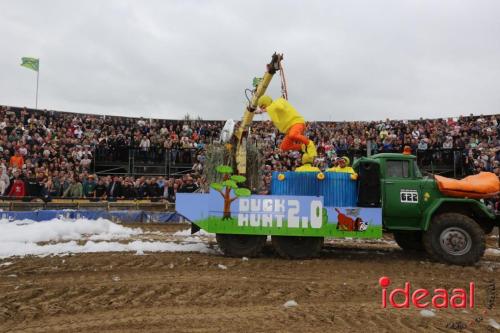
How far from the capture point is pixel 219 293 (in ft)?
18.5

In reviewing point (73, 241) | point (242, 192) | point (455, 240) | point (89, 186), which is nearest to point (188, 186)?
point (89, 186)

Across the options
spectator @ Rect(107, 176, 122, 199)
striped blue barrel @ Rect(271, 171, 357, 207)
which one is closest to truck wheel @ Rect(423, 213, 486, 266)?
striped blue barrel @ Rect(271, 171, 357, 207)

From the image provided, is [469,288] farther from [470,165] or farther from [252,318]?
[470,165]

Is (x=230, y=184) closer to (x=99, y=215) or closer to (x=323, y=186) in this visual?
(x=323, y=186)

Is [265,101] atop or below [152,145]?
below

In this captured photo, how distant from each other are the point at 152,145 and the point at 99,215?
23.7 ft

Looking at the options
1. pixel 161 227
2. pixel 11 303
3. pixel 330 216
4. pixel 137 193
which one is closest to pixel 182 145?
pixel 137 193

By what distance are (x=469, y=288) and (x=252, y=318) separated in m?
3.54

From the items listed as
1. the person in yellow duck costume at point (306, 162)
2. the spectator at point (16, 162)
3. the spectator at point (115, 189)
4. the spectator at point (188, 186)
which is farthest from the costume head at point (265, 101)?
the spectator at point (16, 162)

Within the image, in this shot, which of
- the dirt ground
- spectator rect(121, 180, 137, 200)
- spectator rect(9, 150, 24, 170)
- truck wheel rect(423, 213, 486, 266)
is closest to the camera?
the dirt ground

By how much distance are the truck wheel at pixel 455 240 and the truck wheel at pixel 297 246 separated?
207cm

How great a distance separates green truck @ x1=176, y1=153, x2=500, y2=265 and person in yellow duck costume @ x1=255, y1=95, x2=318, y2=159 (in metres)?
0.83

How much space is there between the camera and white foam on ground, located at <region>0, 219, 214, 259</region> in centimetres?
862

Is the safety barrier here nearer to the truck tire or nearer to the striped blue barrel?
the striped blue barrel
